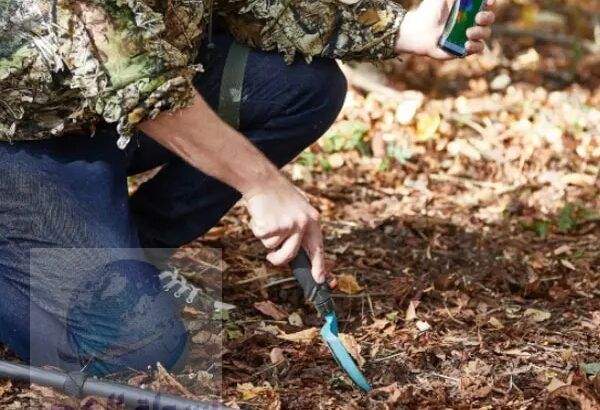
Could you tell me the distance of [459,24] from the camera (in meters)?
2.78

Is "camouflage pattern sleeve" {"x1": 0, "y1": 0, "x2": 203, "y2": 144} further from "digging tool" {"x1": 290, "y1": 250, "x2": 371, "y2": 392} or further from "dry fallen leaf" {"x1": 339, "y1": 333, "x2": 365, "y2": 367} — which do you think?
"dry fallen leaf" {"x1": 339, "y1": 333, "x2": 365, "y2": 367}

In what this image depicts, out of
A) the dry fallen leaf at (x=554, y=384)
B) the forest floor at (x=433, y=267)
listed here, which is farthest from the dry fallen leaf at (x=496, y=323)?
the dry fallen leaf at (x=554, y=384)

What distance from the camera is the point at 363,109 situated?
460cm

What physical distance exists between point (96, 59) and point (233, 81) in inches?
27.0

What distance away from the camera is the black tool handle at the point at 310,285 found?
103 inches

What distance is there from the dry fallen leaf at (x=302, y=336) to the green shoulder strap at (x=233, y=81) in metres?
0.63

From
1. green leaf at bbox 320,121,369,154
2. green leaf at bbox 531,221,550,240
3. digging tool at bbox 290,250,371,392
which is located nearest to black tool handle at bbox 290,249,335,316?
digging tool at bbox 290,250,371,392

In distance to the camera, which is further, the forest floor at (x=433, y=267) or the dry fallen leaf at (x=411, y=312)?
the dry fallen leaf at (x=411, y=312)

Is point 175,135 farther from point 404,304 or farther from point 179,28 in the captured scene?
point 404,304

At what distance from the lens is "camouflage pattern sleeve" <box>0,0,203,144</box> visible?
7.45 ft

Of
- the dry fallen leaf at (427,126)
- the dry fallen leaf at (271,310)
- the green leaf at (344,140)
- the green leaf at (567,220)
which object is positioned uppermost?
the dry fallen leaf at (271,310)

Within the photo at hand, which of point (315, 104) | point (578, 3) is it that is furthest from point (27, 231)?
point (578, 3)

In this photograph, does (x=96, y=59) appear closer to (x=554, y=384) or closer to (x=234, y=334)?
(x=234, y=334)

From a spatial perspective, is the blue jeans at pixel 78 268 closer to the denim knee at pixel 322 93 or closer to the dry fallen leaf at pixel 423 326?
the denim knee at pixel 322 93
